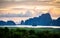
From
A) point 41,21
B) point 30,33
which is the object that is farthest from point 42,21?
point 30,33

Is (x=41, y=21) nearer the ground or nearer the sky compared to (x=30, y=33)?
nearer the sky

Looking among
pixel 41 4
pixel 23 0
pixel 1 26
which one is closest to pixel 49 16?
pixel 41 4

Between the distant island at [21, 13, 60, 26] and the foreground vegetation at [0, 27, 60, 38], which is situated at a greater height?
the distant island at [21, 13, 60, 26]

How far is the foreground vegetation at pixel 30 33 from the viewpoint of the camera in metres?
2.23

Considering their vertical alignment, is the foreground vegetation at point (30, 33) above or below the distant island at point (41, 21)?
below

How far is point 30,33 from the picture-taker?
7.38 ft

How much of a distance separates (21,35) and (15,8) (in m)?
0.40

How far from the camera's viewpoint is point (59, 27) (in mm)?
2240

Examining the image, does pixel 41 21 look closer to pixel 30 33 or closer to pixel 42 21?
pixel 42 21

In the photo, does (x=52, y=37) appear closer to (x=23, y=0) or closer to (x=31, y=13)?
(x=31, y=13)

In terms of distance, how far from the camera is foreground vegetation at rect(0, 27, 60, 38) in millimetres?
2234

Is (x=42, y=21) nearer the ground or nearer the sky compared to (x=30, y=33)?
nearer the sky

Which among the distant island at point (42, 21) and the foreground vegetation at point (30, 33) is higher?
the distant island at point (42, 21)

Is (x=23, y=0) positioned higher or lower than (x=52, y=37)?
higher
